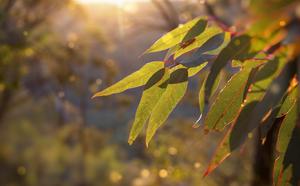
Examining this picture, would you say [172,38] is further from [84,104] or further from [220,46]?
[84,104]

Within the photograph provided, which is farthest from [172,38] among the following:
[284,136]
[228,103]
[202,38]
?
[284,136]

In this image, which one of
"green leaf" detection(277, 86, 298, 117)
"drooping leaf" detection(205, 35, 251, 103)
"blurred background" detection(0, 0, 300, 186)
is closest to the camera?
"drooping leaf" detection(205, 35, 251, 103)

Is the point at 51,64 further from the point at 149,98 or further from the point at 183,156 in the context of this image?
the point at 149,98

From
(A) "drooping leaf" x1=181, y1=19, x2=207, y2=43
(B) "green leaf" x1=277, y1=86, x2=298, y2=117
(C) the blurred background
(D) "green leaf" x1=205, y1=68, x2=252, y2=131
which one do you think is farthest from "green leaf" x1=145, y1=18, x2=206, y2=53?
(C) the blurred background

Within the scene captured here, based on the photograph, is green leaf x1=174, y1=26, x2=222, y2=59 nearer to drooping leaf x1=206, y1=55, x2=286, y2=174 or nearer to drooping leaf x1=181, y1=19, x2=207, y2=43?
drooping leaf x1=181, y1=19, x2=207, y2=43

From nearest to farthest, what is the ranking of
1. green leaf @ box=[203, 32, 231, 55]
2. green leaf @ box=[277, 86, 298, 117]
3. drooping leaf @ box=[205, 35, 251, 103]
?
drooping leaf @ box=[205, 35, 251, 103], green leaf @ box=[203, 32, 231, 55], green leaf @ box=[277, 86, 298, 117]

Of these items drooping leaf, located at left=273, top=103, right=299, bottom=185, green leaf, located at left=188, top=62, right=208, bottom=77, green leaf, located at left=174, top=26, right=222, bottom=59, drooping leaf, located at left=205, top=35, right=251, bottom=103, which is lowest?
drooping leaf, located at left=273, top=103, right=299, bottom=185

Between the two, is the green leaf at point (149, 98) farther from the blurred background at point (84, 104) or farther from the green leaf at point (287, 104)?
the blurred background at point (84, 104)
